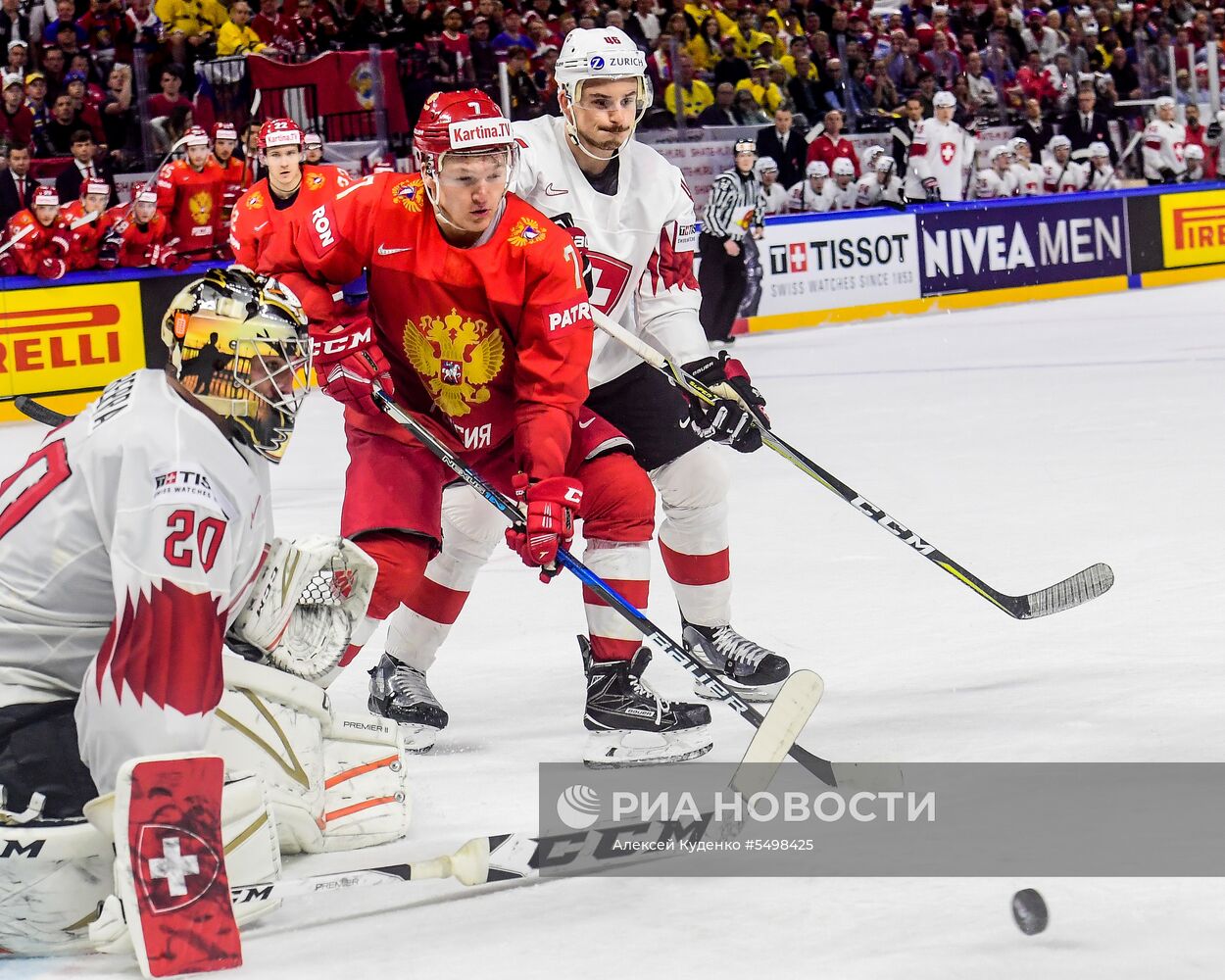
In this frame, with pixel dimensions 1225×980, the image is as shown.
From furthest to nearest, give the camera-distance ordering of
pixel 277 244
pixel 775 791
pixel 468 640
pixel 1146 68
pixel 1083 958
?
pixel 1146 68 → pixel 468 640 → pixel 277 244 → pixel 775 791 → pixel 1083 958

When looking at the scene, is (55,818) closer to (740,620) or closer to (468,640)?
(468,640)

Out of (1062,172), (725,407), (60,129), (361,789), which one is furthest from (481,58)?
(361,789)

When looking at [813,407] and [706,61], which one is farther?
[706,61]

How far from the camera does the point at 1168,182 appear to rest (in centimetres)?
1441

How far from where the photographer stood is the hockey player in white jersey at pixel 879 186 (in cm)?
1240

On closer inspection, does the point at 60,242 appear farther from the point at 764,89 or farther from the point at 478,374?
the point at 764,89

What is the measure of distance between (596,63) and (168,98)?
749 centimetres

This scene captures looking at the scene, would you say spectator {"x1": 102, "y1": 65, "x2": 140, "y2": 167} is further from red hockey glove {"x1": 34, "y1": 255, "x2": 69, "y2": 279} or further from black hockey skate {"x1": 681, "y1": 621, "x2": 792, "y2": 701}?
black hockey skate {"x1": 681, "y1": 621, "x2": 792, "y2": 701}

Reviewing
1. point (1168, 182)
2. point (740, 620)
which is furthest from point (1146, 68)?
point (740, 620)

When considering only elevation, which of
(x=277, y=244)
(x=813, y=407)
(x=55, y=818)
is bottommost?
(x=813, y=407)

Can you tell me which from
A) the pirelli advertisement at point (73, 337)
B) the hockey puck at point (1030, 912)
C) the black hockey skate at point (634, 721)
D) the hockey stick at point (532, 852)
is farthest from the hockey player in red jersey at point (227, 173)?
the hockey puck at point (1030, 912)

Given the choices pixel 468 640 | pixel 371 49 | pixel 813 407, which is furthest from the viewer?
pixel 371 49

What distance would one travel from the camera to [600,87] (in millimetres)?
3461

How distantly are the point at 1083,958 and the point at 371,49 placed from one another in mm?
9930
